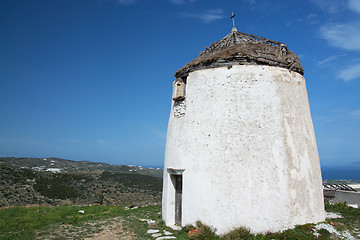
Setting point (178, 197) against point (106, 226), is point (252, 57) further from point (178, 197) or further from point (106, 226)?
point (106, 226)

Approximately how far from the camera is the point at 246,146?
807cm

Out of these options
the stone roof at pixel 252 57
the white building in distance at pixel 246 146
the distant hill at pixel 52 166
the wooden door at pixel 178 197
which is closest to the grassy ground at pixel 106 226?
the white building in distance at pixel 246 146

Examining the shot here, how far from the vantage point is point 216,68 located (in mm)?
8805

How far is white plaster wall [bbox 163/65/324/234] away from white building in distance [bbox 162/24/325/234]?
0.03 meters

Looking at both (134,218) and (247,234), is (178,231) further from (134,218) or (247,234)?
(134,218)

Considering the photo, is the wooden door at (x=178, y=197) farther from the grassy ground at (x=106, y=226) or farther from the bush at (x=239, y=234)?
the bush at (x=239, y=234)

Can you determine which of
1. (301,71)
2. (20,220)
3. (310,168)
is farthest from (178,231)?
(301,71)

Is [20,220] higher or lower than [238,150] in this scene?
lower

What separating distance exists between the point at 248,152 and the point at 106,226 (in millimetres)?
6576

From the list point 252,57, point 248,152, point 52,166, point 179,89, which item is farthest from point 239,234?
point 52,166

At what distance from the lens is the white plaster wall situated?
25.5ft

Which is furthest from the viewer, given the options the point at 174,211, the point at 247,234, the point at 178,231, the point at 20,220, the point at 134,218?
the point at 134,218

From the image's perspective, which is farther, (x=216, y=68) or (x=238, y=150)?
(x=216, y=68)

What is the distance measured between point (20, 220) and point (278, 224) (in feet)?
34.8
